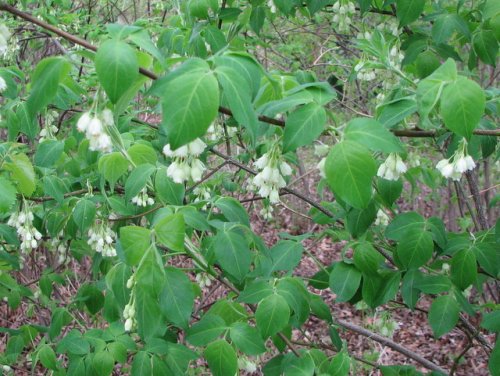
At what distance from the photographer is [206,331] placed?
226 cm

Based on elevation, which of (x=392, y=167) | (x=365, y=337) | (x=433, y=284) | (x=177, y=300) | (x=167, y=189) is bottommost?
(x=365, y=337)

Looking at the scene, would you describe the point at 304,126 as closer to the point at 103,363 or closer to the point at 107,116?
the point at 107,116

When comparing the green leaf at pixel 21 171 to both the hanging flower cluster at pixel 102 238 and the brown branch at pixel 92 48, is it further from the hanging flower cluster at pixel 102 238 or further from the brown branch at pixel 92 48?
the brown branch at pixel 92 48

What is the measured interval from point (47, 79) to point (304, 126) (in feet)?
2.43

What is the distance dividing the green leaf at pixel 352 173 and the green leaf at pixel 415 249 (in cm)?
104

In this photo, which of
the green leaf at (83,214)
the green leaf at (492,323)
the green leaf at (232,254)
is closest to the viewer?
the green leaf at (232,254)

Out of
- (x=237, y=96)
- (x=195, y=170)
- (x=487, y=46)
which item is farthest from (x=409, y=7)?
(x=237, y=96)

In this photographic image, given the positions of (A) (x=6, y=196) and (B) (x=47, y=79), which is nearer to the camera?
(B) (x=47, y=79)

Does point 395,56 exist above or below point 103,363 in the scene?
above

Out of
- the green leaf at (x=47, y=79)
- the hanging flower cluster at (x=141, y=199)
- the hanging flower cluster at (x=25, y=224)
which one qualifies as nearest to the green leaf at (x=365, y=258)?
the hanging flower cluster at (x=141, y=199)

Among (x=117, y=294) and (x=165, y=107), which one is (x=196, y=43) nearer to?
(x=117, y=294)

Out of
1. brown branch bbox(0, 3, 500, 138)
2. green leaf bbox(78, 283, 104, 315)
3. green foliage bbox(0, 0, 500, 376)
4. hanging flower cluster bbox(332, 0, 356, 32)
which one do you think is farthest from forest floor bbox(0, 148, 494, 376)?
brown branch bbox(0, 3, 500, 138)

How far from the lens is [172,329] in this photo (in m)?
3.16

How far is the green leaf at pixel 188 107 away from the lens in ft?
4.37
